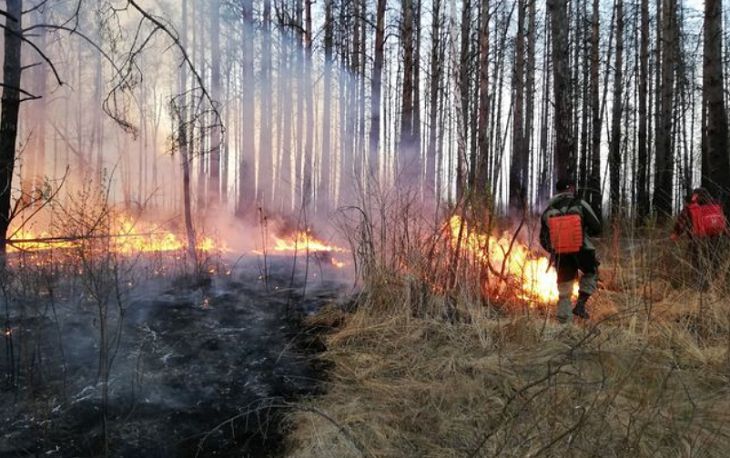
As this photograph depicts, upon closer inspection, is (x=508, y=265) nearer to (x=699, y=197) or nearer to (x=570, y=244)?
(x=570, y=244)

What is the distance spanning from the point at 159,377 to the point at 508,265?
346 centimetres

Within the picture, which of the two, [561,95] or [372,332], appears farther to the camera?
[561,95]

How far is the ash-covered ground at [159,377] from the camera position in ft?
9.51

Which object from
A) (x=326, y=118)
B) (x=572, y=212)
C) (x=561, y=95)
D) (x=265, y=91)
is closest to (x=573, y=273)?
(x=572, y=212)

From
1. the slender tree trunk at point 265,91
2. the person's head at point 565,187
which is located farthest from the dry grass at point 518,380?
the slender tree trunk at point 265,91

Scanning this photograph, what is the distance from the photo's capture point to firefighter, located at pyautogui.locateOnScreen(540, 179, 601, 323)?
464 centimetres

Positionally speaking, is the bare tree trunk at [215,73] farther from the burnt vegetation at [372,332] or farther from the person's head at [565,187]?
the person's head at [565,187]

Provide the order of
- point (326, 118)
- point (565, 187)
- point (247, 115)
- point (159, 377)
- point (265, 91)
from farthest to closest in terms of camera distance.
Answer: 1. point (265, 91)
2. point (326, 118)
3. point (247, 115)
4. point (565, 187)
5. point (159, 377)

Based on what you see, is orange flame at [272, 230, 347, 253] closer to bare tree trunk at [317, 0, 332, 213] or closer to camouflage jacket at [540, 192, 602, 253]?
bare tree trunk at [317, 0, 332, 213]

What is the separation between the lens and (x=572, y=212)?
4.73 meters

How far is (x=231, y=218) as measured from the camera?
1398cm

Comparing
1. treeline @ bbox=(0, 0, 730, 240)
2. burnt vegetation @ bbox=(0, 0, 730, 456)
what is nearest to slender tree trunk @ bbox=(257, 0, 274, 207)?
treeline @ bbox=(0, 0, 730, 240)

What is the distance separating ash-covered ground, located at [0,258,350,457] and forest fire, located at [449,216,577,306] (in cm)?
182

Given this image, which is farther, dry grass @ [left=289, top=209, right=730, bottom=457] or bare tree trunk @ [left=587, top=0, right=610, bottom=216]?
bare tree trunk @ [left=587, top=0, right=610, bottom=216]
